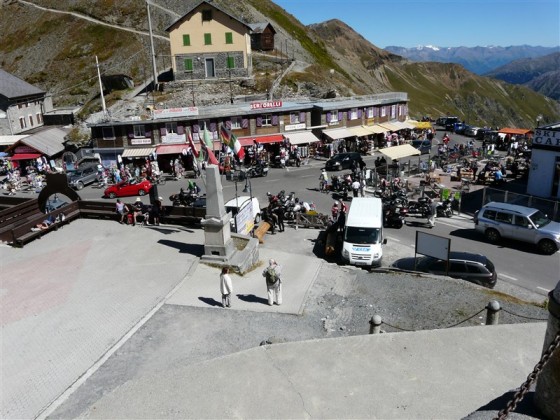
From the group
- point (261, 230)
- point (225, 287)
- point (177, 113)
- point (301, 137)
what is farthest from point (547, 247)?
point (177, 113)

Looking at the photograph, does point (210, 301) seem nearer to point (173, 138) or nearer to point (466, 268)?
point (466, 268)

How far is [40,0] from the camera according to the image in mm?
105062

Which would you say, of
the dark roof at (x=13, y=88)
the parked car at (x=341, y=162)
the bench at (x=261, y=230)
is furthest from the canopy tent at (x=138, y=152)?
the dark roof at (x=13, y=88)

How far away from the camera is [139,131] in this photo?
41.3 metres

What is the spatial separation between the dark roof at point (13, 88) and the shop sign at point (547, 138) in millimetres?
54223

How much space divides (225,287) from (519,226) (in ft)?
49.5

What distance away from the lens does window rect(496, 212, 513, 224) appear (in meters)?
22.3

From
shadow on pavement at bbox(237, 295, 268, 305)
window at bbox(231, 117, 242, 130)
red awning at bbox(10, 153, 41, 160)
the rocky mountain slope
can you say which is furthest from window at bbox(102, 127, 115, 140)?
shadow on pavement at bbox(237, 295, 268, 305)

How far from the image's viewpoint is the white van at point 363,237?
1969 cm

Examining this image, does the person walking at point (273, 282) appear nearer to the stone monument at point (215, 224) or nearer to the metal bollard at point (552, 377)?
the stone monument at point (215, 224)

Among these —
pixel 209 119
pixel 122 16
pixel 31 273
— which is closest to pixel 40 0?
pixel 122 16

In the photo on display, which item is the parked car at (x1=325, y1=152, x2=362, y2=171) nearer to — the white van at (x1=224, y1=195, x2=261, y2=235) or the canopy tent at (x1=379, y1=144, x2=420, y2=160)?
the canopy tent at (x1=379, y1=144, x2=420, y2=160)

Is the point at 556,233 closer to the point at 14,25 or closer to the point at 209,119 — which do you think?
the point at 209,119

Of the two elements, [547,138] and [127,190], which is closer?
[547,138]
